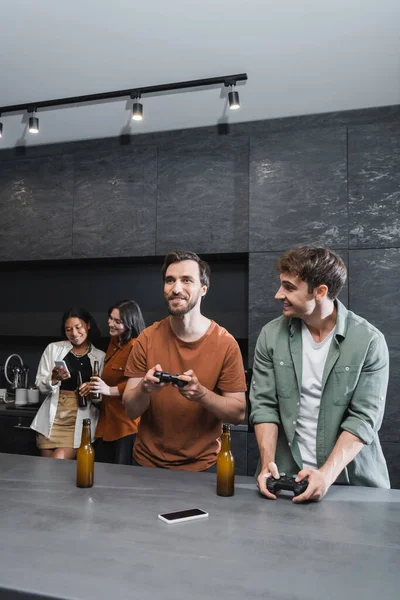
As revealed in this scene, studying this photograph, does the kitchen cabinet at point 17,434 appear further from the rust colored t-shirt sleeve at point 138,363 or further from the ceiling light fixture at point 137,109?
the ceiling light fixture at point 137,109

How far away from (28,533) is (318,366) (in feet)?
3.40

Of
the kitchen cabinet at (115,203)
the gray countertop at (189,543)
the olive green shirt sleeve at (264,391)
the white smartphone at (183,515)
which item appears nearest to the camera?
the gray countertop at (189,543)

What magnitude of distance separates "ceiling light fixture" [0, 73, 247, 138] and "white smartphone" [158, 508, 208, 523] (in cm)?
227

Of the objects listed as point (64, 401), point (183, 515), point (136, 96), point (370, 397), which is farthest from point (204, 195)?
point (183, 515)

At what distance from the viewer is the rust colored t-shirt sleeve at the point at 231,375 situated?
1975 mm

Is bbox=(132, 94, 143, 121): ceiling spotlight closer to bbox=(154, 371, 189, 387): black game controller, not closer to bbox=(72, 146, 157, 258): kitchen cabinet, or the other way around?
bbox=(72, 146, 157, 258): kitchen cabinet

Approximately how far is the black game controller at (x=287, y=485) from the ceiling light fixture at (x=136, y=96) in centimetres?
214

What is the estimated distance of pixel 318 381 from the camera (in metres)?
1.71

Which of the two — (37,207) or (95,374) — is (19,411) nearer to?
(95,374)

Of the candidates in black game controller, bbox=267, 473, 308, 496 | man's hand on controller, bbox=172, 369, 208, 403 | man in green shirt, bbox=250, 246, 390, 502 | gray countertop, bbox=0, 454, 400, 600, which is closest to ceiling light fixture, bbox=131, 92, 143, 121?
man in green shirt, bbox=250, 246, 390, 502

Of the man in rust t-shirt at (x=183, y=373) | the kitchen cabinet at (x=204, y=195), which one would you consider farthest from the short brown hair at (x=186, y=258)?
the kitchen cabinet at (x=204, y=195)

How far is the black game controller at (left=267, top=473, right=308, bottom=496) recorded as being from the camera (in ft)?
4.60

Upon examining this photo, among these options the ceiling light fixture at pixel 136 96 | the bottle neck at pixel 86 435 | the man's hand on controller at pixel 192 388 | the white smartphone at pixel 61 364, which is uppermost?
the ceiling light fixture at pixel 136 96

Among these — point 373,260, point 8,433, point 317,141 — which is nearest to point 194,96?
point 317,141
